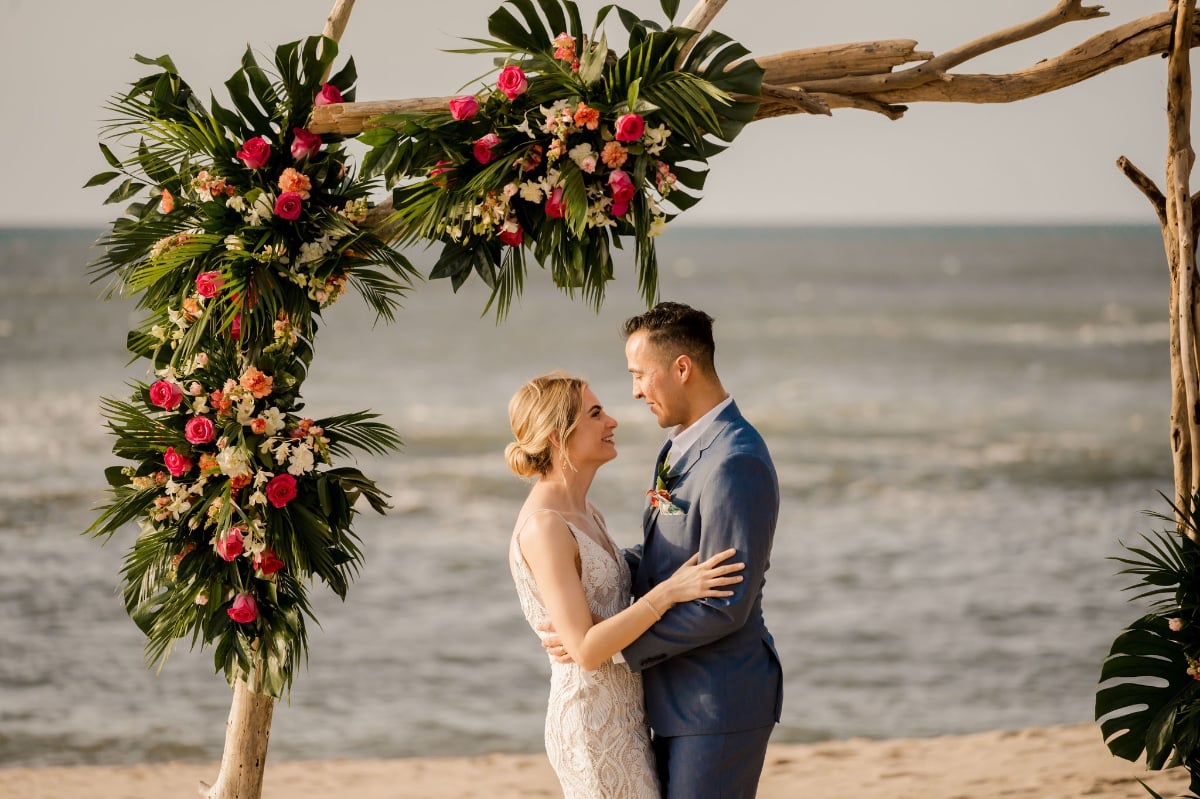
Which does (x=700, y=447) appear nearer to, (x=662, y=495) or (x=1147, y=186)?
(x=662, y=495)

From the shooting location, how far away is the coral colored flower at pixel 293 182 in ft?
11.0

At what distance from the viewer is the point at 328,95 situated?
3.45m

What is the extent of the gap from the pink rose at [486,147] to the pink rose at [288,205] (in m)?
0.51

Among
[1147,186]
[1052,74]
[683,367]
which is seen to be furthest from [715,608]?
[1147,186]

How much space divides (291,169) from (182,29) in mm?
24733

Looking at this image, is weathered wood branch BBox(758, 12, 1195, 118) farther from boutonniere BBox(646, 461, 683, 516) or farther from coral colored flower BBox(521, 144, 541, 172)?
boutonniere BBox(646, 461, 683, 516)

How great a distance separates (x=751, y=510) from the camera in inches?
113

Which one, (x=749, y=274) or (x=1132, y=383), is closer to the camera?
(x=1132, y=383)

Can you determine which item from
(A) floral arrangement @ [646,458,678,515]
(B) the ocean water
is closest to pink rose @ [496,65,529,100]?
(A) floral arrangement @ [646,458,678,515]

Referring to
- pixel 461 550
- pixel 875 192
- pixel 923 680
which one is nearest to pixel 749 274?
pixel 875 192

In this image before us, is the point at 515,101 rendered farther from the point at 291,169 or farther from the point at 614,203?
the point at 291,169

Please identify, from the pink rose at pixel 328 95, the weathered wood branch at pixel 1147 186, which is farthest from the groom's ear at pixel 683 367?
the weathered wood branch at pixel 1147 186

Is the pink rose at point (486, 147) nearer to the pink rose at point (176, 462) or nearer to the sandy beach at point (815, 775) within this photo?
the pink rose at point (176, 462)

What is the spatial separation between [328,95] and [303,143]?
0.16 m
